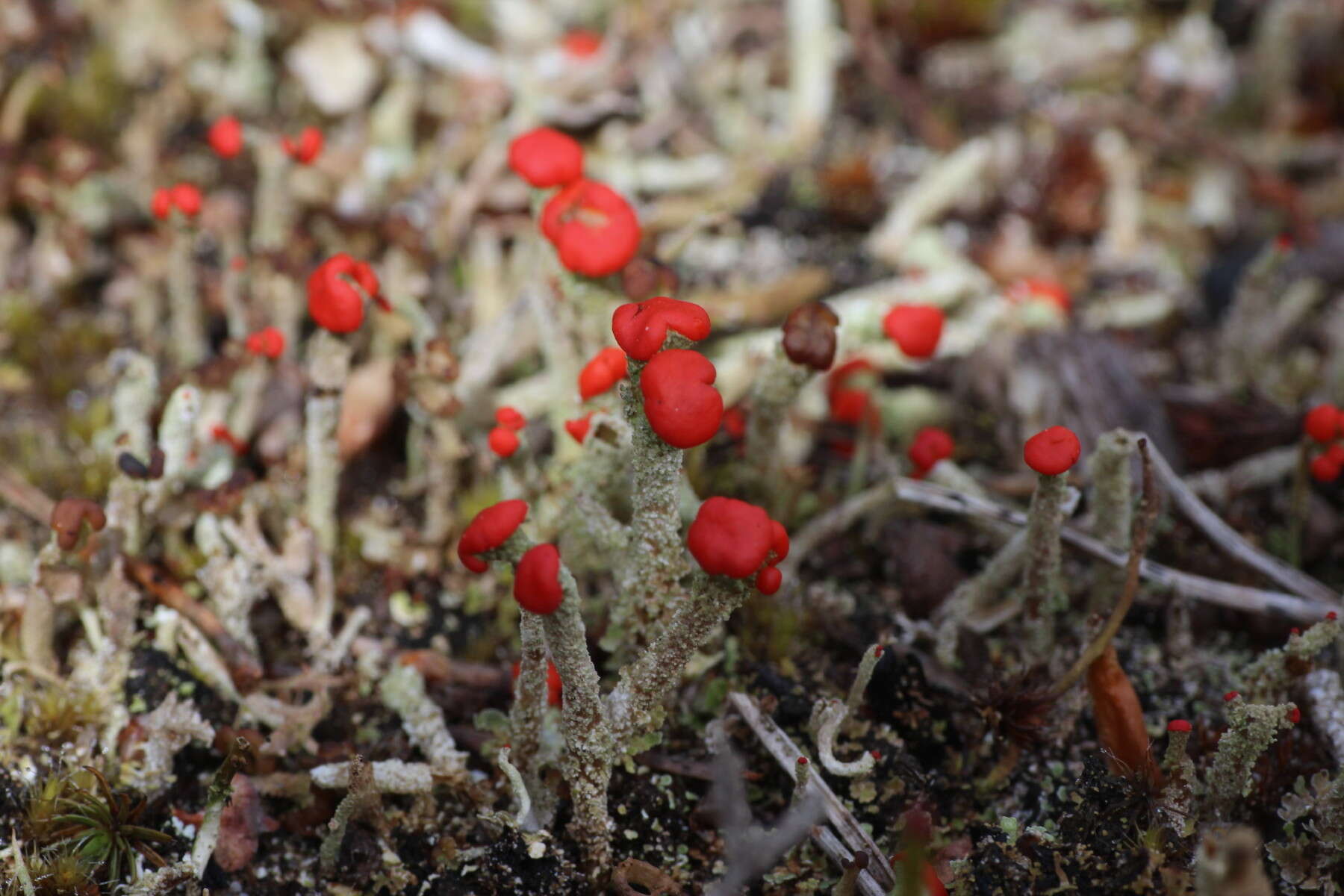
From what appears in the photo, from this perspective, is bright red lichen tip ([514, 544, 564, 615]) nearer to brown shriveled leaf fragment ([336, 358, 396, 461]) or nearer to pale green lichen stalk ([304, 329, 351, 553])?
pale green lichen stalk ([304, 329, 351, 553])

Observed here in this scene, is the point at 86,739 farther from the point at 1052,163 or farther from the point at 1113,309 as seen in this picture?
the point at 1052,163

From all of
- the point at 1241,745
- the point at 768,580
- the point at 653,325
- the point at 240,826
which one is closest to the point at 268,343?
the point at 240,826

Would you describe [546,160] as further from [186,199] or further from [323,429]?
[186,199]

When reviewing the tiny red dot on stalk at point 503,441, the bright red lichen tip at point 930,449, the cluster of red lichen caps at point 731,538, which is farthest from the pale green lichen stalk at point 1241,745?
the tiny red dot on stalk at point 503,441

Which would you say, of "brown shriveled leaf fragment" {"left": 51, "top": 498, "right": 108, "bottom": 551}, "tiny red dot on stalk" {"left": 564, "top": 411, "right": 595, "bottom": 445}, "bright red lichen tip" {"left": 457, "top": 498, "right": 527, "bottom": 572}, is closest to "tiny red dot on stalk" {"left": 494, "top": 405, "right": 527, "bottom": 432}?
"tiny red dot on stalk" {"left": 564, "top": 411, "right": 595, "bottom": 445}

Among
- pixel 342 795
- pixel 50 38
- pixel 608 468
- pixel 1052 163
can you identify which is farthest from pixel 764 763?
pixel 50 38

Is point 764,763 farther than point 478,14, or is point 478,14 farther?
point 478,14
